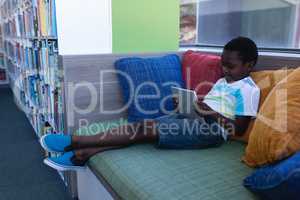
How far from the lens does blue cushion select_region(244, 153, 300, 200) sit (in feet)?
2.39

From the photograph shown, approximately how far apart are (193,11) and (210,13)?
0.18 meters

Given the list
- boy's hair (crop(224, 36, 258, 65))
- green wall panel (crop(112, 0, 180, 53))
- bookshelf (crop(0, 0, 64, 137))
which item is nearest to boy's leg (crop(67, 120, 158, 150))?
bookshelf (crop(0, 0, 64, 137))

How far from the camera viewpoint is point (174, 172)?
1050 mm

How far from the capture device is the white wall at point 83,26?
1.66 metres

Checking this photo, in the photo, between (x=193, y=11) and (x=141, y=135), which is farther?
(x=193, y=11)

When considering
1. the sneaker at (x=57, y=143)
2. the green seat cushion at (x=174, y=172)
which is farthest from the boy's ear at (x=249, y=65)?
the sneaker at (x=57, y=143)

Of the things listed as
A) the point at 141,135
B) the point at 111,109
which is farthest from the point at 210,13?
the point at 141,135

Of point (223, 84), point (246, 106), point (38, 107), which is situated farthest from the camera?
point (38, 107)

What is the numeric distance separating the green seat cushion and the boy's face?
33 cm

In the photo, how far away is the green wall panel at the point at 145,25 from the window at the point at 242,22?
0.82 ft

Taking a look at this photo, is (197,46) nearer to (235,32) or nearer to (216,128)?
(235,32)

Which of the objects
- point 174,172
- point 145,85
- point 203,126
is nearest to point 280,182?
point 174,172

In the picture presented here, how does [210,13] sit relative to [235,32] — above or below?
above

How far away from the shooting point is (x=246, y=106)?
1317 millimetres
